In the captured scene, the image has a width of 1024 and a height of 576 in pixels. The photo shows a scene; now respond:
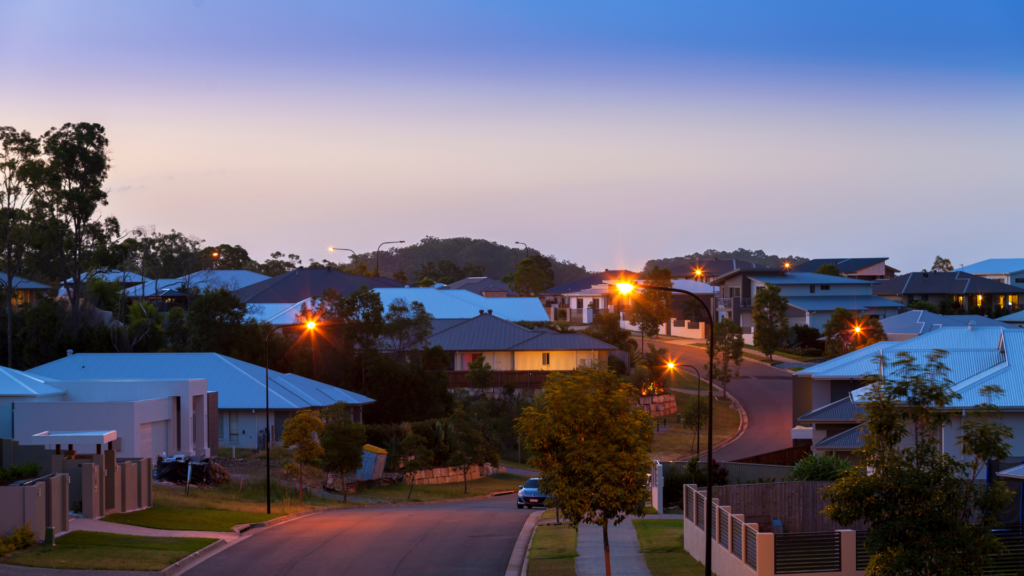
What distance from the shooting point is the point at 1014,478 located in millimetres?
21422

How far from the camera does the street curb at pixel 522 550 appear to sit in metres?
23.6

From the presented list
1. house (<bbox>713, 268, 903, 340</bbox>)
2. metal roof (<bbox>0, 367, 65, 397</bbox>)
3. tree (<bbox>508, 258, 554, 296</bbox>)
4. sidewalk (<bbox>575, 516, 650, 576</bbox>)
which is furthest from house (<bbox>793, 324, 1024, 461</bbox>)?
tree (<bbox>508, 258, 554, 296</bbox>)

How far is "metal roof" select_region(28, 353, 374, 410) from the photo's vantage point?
53.4 metres

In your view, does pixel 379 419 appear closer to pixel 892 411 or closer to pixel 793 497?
pixel 793 497

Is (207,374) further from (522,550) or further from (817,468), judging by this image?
(817,468)

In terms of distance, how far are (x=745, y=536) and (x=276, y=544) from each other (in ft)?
47.8

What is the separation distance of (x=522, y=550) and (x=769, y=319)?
6785 cm

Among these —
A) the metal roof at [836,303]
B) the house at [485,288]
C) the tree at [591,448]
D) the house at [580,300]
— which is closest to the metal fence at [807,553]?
the tree at [591,448]

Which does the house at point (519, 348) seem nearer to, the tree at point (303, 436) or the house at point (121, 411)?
the house at point (121, 411)

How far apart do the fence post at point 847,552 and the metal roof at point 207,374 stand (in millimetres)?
38265

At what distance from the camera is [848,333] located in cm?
8200

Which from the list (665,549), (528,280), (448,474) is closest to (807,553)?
(665,549)

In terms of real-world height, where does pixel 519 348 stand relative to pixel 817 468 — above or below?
above

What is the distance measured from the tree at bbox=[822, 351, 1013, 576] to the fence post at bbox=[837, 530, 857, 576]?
3.38 m
